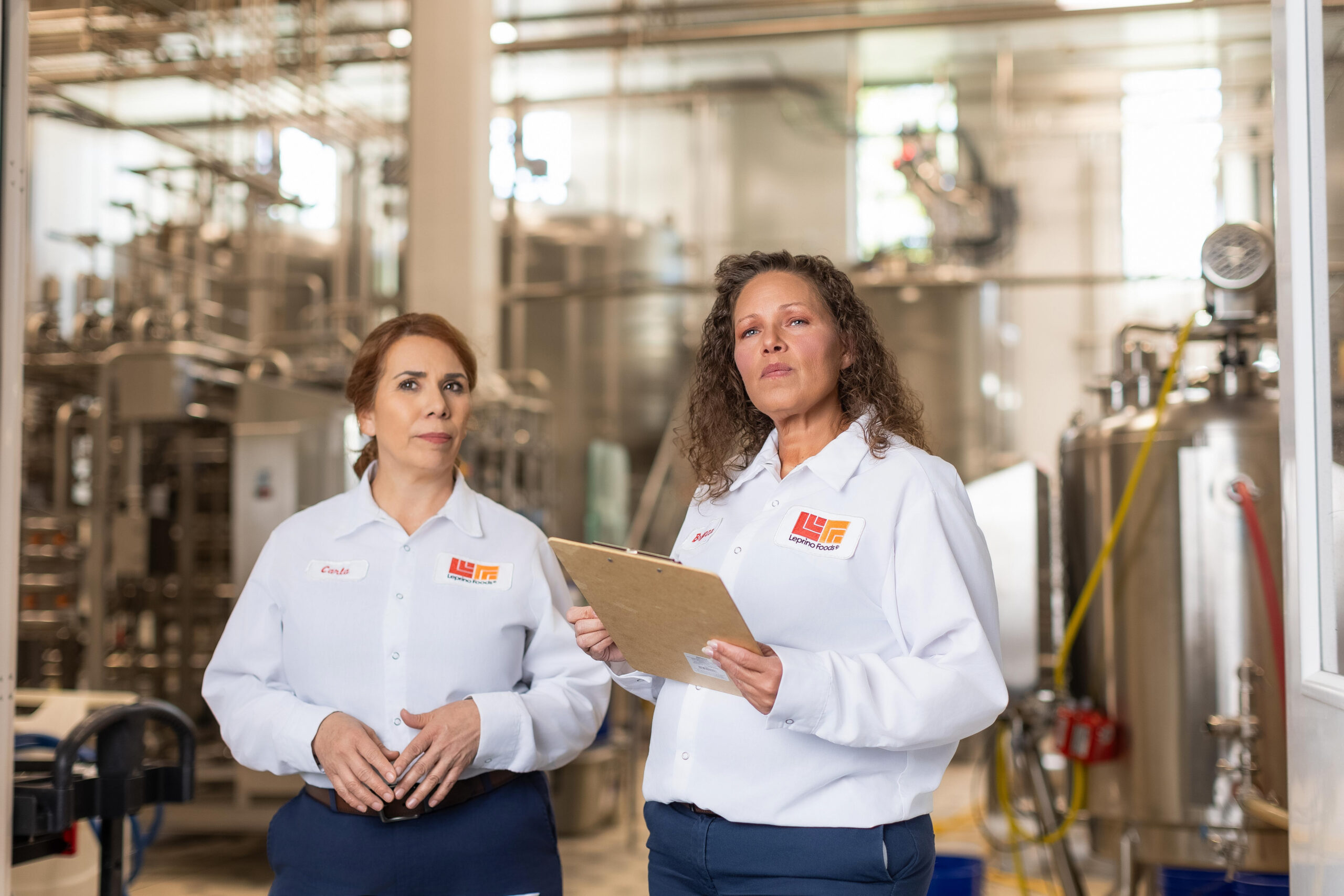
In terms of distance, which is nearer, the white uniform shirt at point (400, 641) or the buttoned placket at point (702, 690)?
the buttoned placket at point (702, 690)

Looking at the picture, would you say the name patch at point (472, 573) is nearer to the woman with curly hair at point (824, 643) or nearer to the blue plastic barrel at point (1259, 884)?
the woman with curly hair at point (824, 643)

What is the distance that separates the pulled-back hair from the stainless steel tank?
198cm

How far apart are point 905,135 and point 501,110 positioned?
327cm

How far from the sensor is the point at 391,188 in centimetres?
875

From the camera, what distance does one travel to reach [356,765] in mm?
1648

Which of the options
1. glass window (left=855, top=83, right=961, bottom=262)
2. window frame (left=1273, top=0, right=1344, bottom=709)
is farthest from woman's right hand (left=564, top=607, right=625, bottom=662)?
glass window (left=855, top=83, right=961, bottom=262)

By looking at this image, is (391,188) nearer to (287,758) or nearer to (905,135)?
(905,135)

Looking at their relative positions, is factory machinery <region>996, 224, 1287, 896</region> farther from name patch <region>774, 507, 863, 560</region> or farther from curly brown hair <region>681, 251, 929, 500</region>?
name patch <region>774, 507, 863, 560</region>

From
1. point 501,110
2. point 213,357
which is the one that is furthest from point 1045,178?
point 213,357

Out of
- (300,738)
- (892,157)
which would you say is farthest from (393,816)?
(892,157)

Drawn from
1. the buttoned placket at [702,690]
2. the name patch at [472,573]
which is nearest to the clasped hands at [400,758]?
the name patch at [472,573]

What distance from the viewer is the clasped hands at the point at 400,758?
5.43 feet

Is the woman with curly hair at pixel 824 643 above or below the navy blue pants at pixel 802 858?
above

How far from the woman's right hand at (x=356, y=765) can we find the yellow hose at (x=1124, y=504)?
218 centimetres
